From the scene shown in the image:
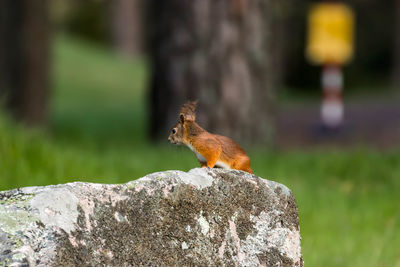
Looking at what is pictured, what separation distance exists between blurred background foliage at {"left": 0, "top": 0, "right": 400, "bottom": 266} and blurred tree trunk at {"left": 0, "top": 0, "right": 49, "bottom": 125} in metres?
0.02

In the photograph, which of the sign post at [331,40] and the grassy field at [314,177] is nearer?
the grassy field at [314,177]

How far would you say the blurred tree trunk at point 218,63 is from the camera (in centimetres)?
688

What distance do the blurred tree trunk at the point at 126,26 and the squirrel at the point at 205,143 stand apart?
25.9 metres

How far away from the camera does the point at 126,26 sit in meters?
28.0

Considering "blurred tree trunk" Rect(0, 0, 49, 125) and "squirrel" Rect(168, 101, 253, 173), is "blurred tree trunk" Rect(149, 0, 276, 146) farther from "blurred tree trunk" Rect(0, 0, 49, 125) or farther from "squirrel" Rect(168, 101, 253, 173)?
"squirrel" Rect(168, 101, 253, 173)

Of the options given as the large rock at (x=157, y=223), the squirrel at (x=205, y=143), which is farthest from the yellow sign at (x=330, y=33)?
the large rock at (x=157, y=223)

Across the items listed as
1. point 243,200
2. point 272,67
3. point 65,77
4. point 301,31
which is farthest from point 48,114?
point 301,31

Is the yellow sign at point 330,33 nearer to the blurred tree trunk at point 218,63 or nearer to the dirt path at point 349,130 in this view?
the dirt path at point 349,130

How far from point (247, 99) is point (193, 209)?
5.26 meters

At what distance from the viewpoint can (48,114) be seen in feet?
34.1

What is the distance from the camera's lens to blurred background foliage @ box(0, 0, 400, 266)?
415 cm

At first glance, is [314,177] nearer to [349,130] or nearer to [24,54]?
[349,130]

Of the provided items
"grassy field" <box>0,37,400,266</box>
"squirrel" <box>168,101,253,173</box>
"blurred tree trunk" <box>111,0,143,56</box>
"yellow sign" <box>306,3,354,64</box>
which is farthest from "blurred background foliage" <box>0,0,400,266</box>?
"blurred tree trunk" <box>111,0,143,56</box>

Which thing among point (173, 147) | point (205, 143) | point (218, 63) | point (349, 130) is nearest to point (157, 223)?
point (205, 143)
